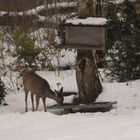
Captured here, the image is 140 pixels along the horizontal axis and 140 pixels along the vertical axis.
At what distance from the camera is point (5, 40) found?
64.0 ft

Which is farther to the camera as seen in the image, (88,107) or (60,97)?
(60,97)

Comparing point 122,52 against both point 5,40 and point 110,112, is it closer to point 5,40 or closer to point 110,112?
point 110,112

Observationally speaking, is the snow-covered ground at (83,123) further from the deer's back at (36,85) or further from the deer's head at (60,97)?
the deer's back at (36,85)

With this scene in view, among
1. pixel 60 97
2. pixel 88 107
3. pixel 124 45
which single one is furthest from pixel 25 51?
pixel 88 107

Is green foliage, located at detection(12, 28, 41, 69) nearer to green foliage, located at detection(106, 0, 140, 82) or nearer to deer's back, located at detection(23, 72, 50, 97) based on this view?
green foliage, located at detection(106, 0, 140, 82)

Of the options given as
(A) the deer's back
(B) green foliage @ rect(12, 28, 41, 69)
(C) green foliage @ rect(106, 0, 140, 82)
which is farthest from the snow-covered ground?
(B) green foliage @ rect(12, 28, 41, 69)

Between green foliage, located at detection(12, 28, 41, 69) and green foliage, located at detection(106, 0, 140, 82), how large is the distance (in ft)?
7.16

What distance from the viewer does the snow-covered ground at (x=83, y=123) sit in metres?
7.93

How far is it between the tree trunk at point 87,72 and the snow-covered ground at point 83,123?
0.27 meters

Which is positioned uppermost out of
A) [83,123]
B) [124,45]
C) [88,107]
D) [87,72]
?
[124,45]

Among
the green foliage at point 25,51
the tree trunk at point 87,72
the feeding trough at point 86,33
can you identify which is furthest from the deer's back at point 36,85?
the green foliage at point 25,51

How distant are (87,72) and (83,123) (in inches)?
113

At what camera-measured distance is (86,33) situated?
35.8 ft

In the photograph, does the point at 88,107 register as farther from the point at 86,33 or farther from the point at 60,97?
→ the point at 86,33
